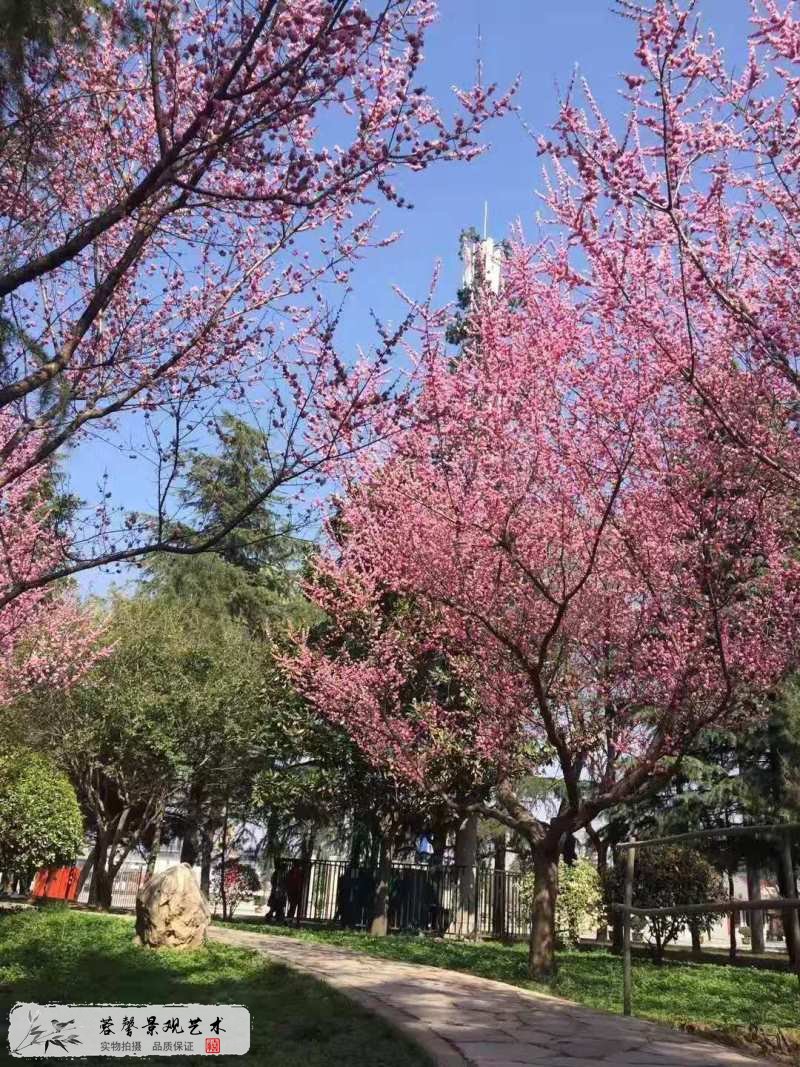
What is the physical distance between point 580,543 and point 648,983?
4.75 m

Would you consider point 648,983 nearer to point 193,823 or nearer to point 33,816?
point 33,816

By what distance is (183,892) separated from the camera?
A: 9.01 m

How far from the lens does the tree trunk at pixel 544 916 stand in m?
9.18

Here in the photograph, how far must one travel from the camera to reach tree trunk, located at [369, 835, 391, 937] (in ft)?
52.5

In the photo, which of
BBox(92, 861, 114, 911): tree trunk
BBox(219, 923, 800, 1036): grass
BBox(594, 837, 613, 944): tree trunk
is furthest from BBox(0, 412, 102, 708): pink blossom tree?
BBox(594, 837, 613, 944): tree trunk

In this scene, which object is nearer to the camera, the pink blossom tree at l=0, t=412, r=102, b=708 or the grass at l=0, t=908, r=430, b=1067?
the grass at l=0, t=908, r=430, b=1067

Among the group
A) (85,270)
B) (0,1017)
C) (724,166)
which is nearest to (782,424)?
(724,166)

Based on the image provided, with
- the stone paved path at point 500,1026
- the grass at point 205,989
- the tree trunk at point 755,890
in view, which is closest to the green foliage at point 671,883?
the tree trunk at point 755,890

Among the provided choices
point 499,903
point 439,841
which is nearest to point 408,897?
point 499,903

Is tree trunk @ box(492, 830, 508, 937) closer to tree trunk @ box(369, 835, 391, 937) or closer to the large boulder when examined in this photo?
tree trunk @ box(369, 835, 391, 937)

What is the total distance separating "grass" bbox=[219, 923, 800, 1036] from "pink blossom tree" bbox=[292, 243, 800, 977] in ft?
2.81

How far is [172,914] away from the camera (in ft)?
29.2

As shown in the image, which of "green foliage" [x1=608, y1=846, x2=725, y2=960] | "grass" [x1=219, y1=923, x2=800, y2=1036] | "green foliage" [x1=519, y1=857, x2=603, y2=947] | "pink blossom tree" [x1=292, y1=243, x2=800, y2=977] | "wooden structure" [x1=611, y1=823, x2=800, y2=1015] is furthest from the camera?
"green foliage" [x1=519, y1=857, x2=603, y2=947]

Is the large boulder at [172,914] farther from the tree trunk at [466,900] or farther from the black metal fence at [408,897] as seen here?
the tree trunk at [466,900]
